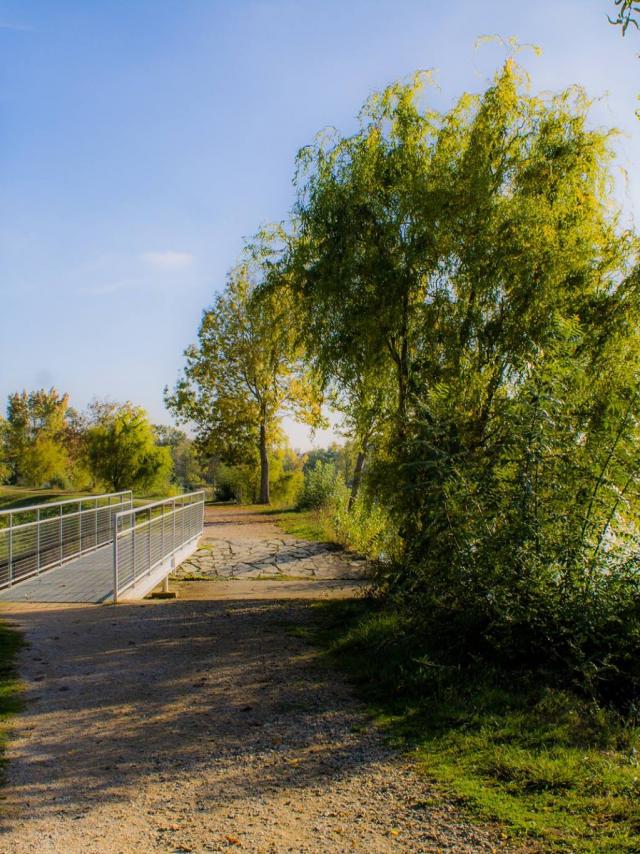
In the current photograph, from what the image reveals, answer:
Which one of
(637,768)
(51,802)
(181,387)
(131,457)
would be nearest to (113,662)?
(51,802)

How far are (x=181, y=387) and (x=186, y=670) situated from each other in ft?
87.8

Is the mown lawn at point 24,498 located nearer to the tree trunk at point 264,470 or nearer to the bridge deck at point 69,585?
the tree trunk at point 264,470

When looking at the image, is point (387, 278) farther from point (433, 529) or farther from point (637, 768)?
point (637, 768)

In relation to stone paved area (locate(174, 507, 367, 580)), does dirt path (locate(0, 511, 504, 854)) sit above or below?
above

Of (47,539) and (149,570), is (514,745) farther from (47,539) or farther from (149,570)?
(47,539)

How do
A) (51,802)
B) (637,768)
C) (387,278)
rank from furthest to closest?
1. (387,278)
2. (637,768)
3. (51,802)

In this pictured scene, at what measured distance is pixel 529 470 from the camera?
23.7ft

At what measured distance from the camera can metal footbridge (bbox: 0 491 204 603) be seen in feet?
37.7

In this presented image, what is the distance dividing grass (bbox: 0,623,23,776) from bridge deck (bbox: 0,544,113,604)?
218 cm

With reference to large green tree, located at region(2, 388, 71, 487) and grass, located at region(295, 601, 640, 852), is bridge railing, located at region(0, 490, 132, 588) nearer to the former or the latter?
grass, located at region(295, 601, 640, 852)

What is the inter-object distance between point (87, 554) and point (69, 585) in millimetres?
3213

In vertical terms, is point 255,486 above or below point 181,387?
below

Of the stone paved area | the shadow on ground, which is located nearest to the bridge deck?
the shadow on ground

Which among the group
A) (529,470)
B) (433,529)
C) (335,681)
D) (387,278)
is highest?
(387,278)
